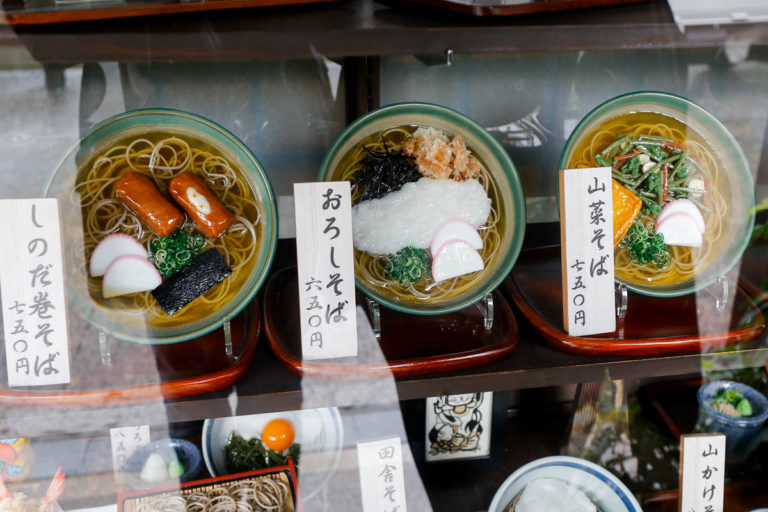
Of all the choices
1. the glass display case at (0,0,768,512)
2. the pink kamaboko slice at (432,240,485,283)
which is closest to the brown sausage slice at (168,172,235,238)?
the glass display case at (0,0,768,512)

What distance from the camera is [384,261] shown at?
105cm

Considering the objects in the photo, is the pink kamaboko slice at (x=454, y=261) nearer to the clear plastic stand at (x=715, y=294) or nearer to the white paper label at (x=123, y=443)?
the clear plastic stand at (x=715, y=294)

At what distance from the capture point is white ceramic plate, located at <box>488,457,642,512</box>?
1.24 metres

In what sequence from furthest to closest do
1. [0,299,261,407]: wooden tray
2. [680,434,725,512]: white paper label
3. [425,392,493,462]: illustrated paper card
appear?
[425,392,493,462]: illustrated paper card < [680,434,725,512]: white paper label < [0,299,261,407]: wooden tray

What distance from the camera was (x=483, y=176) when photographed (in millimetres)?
1083

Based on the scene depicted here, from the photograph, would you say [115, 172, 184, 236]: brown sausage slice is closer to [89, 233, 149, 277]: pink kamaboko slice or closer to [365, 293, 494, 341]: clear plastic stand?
[89, 233, 149, 277]: pink kamaboko slice

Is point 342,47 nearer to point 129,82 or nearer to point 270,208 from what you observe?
point 270,208

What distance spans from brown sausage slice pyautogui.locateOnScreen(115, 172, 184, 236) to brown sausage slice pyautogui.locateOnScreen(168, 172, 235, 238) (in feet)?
0.08

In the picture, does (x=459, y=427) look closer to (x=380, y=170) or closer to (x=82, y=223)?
(x=380, y=170)

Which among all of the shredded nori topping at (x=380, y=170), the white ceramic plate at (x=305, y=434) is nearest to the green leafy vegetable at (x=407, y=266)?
the shredded nori topping at (x=380, y=170)

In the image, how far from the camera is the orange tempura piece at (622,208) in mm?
1046

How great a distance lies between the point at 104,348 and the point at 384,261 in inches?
18.8

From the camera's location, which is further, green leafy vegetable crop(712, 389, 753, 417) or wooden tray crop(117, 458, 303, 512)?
green leafy vegetable crop(712, 389, 753, 417)

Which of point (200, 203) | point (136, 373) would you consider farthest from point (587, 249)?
point (136, 373)
